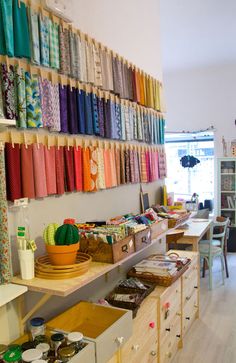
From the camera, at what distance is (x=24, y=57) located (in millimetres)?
1589

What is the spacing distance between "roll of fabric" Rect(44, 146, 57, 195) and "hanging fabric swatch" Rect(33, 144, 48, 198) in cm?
3

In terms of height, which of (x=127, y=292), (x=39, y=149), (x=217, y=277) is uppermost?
(x=39, y=149)

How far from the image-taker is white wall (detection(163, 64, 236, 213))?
6.13 meters

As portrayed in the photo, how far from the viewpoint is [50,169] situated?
5.69 feet

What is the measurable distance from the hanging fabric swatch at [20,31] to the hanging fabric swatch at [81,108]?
43 centimetres

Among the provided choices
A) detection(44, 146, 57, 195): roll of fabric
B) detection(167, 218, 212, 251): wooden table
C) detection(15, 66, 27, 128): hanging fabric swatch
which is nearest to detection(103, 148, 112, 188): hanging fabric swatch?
detection(44, 146, 57, 195): roll of fabric

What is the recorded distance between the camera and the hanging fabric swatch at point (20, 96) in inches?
60.2

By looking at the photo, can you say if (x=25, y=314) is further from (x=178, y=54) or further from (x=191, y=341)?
(x=178, y=54)

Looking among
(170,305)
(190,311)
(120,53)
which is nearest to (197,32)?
(120,53)

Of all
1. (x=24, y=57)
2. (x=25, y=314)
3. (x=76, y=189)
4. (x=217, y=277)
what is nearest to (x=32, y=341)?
(x=25, y=314)

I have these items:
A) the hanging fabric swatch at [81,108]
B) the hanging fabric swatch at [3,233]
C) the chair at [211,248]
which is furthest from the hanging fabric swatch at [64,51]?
the chair at [211,248]

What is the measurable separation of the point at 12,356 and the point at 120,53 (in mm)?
2071

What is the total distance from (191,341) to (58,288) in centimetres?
201

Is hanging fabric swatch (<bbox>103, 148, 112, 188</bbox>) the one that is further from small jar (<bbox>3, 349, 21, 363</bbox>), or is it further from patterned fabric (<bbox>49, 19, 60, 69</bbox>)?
small jar (<bbox>3, 349, 21, 363</bbox>)
